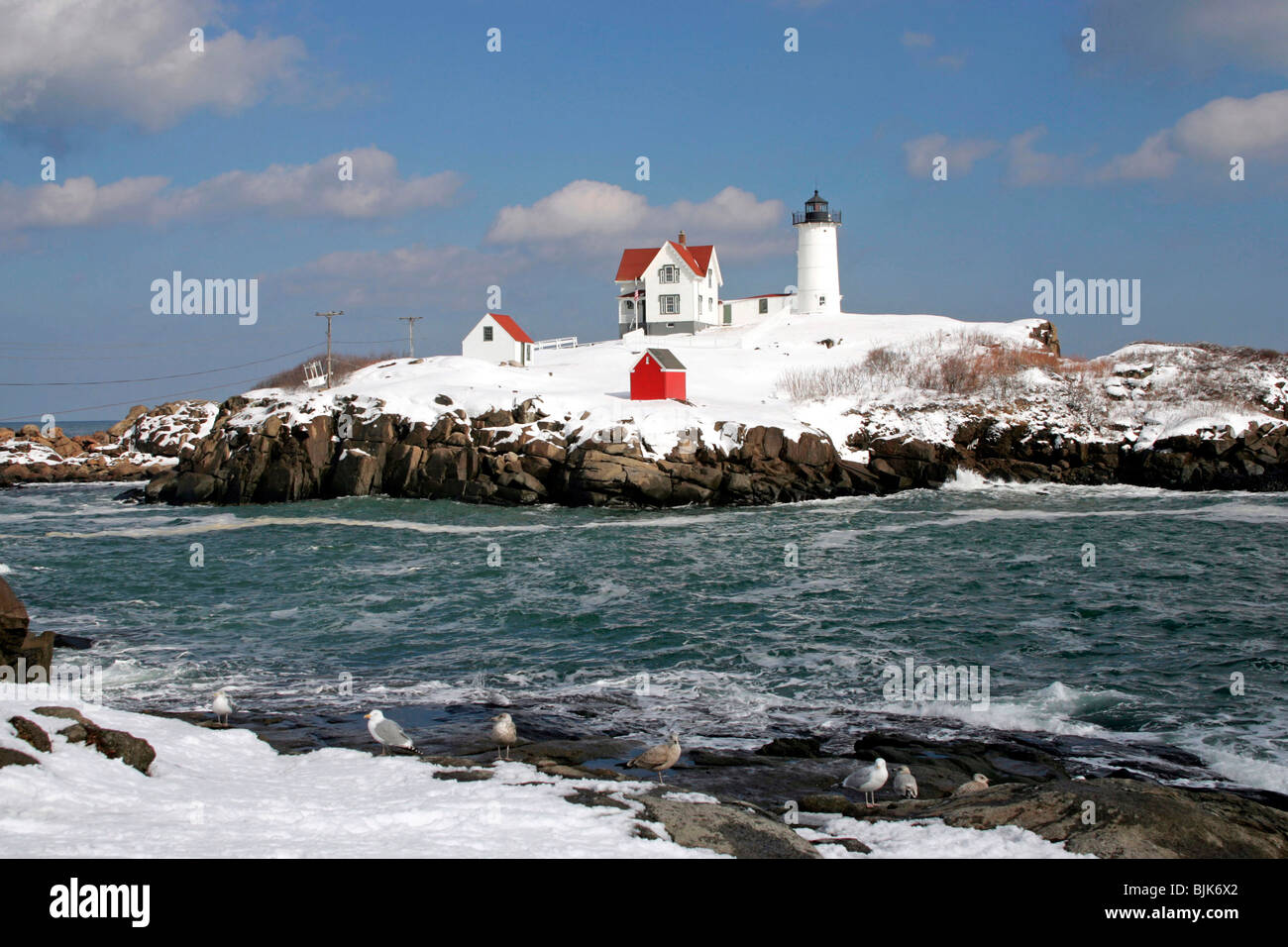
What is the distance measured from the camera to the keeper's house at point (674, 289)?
77.0 m

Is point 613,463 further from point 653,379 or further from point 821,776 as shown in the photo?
point 821,776

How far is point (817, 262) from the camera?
78.4 metres

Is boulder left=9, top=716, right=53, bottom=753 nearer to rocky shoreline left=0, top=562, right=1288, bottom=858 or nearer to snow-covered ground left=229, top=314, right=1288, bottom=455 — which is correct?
rocky shoreline left=0, top=562, right=1288, bottom=858

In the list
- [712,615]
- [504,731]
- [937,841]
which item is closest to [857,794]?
[937,841]

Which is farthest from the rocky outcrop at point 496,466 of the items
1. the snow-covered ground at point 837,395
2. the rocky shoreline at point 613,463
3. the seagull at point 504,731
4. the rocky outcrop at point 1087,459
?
the seagull at point 504,731

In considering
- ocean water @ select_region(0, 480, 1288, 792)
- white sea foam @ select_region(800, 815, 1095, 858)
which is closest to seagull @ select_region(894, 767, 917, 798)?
white sea foam @ select_region(800, 815, 1095, 858)

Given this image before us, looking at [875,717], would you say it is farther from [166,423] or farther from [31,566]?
[166,423]

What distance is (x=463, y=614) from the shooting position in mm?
21109

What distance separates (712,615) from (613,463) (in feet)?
68.9

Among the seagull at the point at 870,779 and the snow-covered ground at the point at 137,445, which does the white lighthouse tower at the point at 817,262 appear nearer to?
the snow-covered ground at the point at 137,445

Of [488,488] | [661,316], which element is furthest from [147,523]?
[661,316]

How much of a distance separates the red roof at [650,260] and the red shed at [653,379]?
2955 centimetres
